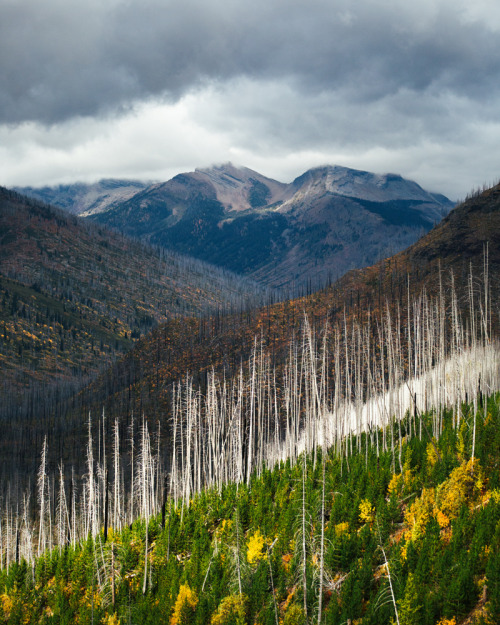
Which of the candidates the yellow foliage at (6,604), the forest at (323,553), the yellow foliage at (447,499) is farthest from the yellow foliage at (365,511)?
the yellow foliage at (6,604)

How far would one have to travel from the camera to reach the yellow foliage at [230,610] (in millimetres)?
34562

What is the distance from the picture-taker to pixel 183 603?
37.9 metres

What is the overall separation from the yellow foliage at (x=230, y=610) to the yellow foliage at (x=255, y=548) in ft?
14.5

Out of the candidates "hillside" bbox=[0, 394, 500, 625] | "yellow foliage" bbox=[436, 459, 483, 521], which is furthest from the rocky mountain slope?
"yellow foliage" bbox=[436, 459, 483, 521]

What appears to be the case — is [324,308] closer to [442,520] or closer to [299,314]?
[299,314]

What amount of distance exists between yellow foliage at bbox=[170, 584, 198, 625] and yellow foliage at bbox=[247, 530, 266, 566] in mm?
4460

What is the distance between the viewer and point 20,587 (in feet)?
178

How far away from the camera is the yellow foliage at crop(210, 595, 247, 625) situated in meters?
34.6

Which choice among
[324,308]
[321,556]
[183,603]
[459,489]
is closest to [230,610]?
[183,603]

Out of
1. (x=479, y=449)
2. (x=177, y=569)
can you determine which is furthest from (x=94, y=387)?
(x=479, y=449)

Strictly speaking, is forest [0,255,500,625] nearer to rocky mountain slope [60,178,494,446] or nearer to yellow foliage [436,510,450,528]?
yellow foliage [436,510,450,528]

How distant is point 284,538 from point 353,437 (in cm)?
2546

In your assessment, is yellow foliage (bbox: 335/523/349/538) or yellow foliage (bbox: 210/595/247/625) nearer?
yellow foliage (bbox: 210/595/247/625)

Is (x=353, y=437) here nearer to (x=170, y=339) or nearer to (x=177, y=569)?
(x=177, y=569)
